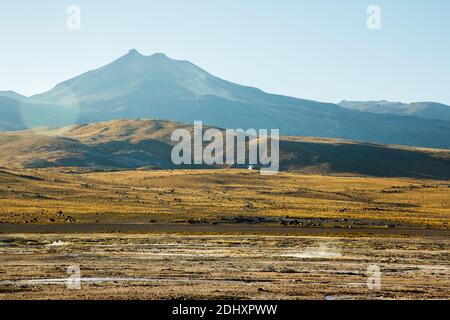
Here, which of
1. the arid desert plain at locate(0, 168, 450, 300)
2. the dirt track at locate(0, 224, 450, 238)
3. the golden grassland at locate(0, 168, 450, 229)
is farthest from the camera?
the golden grassland at locate(0, 168, 450, 229)

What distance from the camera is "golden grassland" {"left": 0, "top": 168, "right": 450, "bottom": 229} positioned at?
10538 centimetres

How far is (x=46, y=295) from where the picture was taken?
3425 centimetres

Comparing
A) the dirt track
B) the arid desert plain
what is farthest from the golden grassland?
the dirt track

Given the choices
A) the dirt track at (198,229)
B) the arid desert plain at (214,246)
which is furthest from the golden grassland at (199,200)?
the dirt track at (198,229)

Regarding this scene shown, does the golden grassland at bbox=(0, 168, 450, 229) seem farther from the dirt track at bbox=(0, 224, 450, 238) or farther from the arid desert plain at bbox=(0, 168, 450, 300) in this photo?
the dirt track at bbox=(0, 224, 450, 238)

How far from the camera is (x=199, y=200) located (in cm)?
14175

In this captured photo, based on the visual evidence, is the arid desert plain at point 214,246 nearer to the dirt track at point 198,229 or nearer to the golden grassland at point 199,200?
the dirt track at point 198,229

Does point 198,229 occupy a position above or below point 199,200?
above

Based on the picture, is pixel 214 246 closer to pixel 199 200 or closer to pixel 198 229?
pixel 198 229

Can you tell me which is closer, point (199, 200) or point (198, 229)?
point (198, 229)

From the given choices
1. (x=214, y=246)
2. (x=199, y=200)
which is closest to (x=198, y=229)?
(x=214, y=246)

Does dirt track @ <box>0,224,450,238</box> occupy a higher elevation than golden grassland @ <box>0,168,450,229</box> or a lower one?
higher

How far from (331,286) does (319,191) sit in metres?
139

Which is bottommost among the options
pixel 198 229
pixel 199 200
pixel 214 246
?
pixel 199 200
